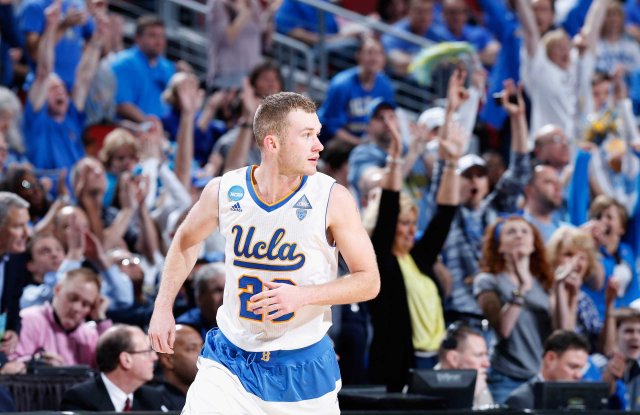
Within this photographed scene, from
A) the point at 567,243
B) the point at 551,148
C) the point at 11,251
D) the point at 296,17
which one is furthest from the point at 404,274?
the point at 296,17

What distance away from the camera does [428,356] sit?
7.95 m

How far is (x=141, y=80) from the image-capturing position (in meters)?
11.4

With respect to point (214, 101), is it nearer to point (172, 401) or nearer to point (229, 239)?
point (172, 401)

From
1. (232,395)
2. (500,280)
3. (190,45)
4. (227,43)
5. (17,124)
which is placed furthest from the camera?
(190,45)

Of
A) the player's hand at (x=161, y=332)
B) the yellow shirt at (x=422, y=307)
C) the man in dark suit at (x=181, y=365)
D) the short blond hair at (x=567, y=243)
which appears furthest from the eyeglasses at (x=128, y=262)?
the player's hand at (x=161, y=332)

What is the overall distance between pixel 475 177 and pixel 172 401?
3.32 metres

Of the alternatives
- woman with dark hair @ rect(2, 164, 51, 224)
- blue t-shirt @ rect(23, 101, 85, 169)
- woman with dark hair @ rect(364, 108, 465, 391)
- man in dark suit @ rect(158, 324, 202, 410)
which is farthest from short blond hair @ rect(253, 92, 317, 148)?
blue t-shirt @ rect(23, 101, 85, 169)

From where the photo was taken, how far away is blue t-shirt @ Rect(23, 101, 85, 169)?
10.1m

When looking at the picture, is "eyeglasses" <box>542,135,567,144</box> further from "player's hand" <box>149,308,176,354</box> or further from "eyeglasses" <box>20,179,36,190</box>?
"player's hand" <box>149,308,176,354</box>

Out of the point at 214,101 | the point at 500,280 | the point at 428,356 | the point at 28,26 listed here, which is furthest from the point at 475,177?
the point at 28,26

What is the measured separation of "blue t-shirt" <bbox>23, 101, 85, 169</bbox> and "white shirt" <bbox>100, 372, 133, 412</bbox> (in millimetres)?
3881

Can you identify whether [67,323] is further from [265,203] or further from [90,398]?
[265,203]

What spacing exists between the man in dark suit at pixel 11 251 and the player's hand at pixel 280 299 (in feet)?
10.4

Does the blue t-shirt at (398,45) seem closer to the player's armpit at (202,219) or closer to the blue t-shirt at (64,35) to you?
the blue t-shirt at (64,35)
